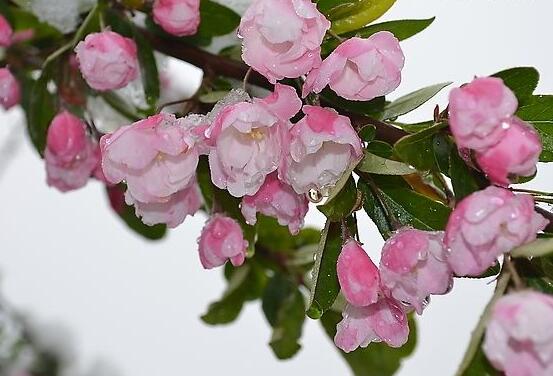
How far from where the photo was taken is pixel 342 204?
489mm

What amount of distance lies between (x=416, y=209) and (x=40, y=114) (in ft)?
1.20

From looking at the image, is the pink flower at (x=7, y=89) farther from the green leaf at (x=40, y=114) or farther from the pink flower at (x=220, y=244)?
the pink flower at (x=220, y=244)

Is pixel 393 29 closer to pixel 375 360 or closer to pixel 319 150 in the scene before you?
pixel 319 150

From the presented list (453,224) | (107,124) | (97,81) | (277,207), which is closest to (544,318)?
(453,224)

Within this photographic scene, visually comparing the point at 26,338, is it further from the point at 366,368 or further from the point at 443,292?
the point at 443,292

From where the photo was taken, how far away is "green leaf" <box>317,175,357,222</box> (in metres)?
0.48

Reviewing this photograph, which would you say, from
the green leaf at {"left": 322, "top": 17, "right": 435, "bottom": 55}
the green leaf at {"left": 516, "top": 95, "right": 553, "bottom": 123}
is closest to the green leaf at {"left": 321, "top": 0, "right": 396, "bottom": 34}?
the green leaf at {"left": 322, "top": 17, "right": 435, "bottom": 55}

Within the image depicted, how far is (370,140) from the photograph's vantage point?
493mm

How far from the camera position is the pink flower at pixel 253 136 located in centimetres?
44

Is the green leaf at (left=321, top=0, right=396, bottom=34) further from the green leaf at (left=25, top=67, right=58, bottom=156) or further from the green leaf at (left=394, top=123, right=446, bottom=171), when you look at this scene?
the green leaf at (left=25, top=67, right=58, bottom=156)

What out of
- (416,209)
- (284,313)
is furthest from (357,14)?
(284,313)

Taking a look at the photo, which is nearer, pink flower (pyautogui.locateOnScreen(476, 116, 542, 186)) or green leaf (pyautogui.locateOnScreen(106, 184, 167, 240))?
pink flower (pyautogui.locateOnScreen(476, 116, 542, 186))

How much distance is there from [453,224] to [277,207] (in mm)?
113

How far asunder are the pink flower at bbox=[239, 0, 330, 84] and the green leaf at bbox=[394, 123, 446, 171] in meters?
0.06
